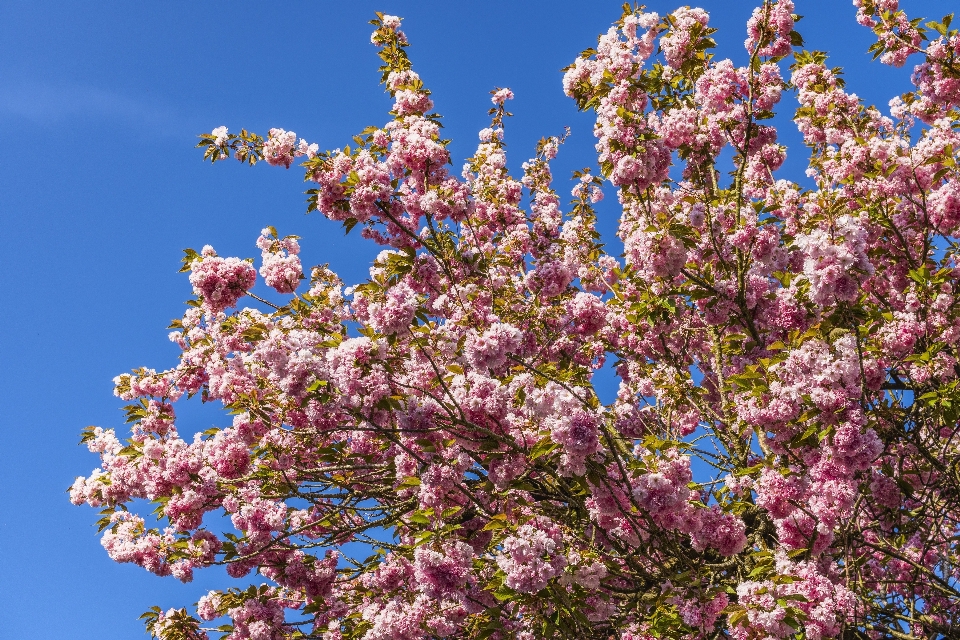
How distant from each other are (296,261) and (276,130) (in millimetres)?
1464

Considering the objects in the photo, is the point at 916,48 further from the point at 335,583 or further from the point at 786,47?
the point at 335,583

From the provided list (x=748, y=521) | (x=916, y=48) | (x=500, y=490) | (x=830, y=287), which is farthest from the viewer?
(x=916, y=48)

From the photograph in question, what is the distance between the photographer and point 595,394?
582cm

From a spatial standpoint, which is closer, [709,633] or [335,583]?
[709,633]

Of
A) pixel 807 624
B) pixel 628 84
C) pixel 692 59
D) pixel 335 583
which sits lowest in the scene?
pixel 807 624

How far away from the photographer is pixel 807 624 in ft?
15.3

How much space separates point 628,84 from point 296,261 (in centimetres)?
350

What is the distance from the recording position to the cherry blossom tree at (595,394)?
5094mm

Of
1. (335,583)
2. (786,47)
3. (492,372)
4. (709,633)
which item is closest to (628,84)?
(786,47)

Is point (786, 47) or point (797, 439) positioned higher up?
point (786, 47)

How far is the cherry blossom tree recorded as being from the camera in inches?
201

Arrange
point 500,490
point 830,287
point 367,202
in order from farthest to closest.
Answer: point 367,202
point 500,490
point 830,287

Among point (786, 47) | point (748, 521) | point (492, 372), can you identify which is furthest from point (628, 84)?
point (748, 521)

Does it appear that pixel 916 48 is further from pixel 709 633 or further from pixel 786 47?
pixel 709 633
